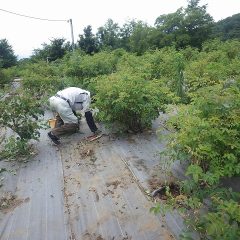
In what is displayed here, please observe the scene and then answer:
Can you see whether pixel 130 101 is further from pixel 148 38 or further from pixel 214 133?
pixel 148 38

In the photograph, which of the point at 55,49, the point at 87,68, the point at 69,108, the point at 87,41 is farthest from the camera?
the point at 87,41

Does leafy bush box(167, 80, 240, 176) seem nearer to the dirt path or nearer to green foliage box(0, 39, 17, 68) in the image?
the dirt path

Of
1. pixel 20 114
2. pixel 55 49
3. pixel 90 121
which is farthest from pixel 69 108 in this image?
pixel 55 49

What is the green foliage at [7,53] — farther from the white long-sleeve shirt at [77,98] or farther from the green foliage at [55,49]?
the white long-sleeve shirt at [77,98]

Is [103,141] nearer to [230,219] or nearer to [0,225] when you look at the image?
[0,225]

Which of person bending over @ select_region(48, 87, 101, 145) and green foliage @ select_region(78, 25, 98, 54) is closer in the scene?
person bending over @ select_region(48, 87, 101, 145)

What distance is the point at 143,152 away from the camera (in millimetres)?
4910

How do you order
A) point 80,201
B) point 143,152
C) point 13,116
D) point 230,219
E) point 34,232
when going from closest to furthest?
point 230,219 < point 34,232 < point 80,201 < point 143,152 < point 13,116

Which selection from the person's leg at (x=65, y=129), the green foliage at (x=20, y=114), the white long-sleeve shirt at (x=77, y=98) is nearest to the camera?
the green foliage at (x=20, y=114)

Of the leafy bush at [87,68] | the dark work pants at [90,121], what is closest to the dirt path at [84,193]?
the dark work pants at [90,121]

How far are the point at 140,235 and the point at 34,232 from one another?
3.67 feet

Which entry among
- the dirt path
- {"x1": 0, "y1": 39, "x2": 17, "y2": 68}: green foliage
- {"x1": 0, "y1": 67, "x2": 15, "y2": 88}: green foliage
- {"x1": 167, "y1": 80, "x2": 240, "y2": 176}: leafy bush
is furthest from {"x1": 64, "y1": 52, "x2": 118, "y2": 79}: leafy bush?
{"x1": 0, "y1": 39, "x2": 17, "y2": 68}: green foliage

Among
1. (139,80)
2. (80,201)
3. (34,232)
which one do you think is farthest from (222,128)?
(139,80)

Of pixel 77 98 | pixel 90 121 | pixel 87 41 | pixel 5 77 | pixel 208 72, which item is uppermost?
pixel 87 41
